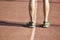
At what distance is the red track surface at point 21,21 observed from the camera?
1.93 metres

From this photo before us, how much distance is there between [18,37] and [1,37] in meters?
0.17

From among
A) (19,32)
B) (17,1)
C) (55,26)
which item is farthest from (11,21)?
(17,1)

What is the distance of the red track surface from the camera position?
1935mm

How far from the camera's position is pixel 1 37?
6.29ft

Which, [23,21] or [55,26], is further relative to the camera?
[23,21]

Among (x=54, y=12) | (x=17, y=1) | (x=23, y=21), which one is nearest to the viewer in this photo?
(x=23, y=21)

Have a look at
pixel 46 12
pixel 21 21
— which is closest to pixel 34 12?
pixel 46 12

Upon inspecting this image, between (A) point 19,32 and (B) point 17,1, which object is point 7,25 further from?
(B) point 17,1

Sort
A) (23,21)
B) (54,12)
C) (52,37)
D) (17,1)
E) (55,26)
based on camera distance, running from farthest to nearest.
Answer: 1. (17,1)
2. (54,12)
3. (23,21)
4. (55,26)
5. (52,37)

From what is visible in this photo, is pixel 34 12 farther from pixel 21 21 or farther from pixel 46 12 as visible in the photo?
pixel 21 21

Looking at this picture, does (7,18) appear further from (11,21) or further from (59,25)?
(59,25)

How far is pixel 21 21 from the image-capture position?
2.30 meters

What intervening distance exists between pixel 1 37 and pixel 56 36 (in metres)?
0.53

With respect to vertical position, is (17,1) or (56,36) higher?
(17,1)
